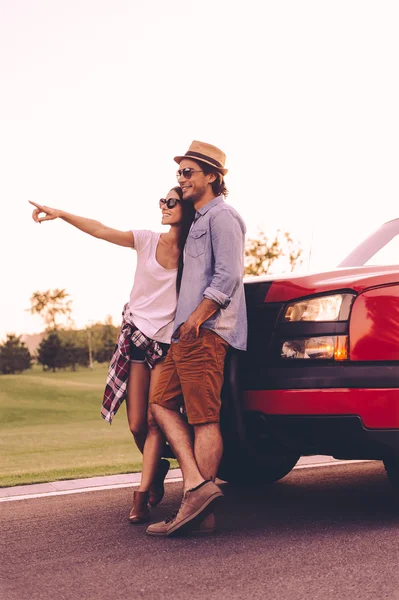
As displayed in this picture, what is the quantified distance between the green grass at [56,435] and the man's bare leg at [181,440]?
2534 millimetres

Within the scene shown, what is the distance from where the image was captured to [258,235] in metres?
43.8

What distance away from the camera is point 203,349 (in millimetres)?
4574

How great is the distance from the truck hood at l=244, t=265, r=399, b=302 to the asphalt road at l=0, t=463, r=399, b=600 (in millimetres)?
1279

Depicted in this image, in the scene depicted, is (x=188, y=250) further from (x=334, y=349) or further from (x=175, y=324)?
(x=334, y=349)

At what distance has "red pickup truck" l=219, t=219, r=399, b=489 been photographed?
14.3 ft

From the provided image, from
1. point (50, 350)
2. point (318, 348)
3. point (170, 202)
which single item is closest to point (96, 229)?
point (170, 202)

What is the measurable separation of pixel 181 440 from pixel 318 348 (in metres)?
0.92

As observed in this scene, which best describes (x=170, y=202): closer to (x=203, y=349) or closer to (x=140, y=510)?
(x=203, y=349)

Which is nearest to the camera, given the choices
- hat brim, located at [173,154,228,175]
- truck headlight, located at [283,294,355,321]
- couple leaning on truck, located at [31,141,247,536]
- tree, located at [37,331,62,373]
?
truck headlight, located at [283,294,355,321]

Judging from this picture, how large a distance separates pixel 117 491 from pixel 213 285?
222cm

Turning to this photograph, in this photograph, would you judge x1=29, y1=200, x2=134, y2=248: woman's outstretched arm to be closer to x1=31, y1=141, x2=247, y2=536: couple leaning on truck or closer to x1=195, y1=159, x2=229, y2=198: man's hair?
x1=31, y1=141, x2=247, y2=536: couple leaning on truck

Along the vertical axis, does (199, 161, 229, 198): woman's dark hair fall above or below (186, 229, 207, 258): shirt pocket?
above

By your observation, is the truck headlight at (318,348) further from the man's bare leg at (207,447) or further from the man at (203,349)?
the man's bare leg at (207,447)

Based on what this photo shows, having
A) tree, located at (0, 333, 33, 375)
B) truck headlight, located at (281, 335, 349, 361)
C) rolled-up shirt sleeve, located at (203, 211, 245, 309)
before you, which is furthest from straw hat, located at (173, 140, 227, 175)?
tree, located at (0, 333, 33, 375)
